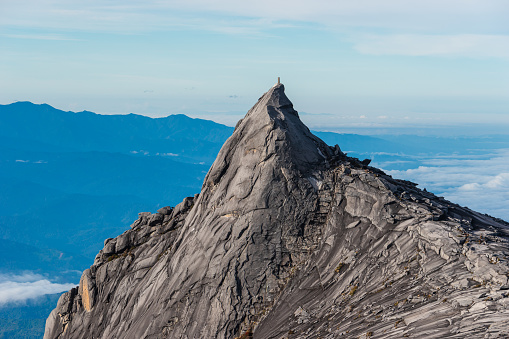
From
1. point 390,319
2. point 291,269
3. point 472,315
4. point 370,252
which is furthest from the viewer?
point 291,269

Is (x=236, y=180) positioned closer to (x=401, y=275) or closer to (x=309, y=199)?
(x=309, y=199)

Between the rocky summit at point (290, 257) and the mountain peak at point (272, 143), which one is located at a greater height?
the mountain peak at point (272, 143)

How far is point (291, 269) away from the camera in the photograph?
62.9m

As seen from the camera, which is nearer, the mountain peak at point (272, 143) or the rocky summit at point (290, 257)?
the rocky summit at point (290, 257)

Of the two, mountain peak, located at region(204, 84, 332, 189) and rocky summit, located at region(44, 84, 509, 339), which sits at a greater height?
mountain peak, located at region(204, 84, 332, 189)

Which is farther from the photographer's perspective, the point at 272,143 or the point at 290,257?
the point at 272,143

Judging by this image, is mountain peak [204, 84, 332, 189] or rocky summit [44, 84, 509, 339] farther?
mountain peak [204, 84, 332, 189]

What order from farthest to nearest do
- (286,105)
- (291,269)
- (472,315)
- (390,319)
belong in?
(286,105)
(291,269)
(390,319)
(472,315)

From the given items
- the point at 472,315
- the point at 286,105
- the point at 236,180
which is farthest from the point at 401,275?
the point at 286,105

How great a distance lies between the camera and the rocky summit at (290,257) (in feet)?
173

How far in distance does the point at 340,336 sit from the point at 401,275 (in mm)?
8378

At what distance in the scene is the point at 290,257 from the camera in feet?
208

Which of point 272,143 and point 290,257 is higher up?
point 272,143

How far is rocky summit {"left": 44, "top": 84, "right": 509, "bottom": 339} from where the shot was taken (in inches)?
2074
